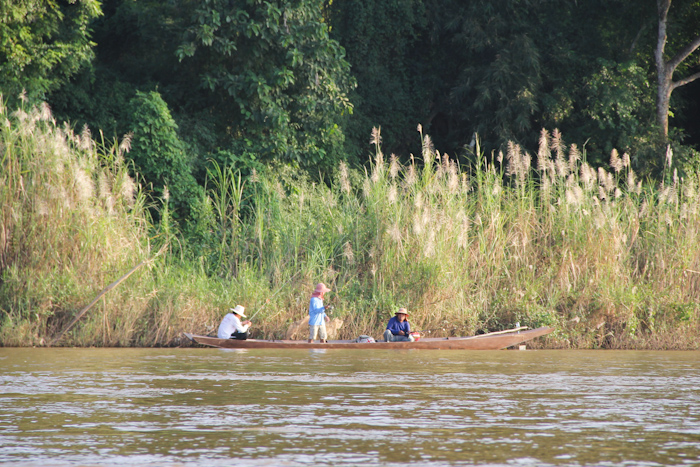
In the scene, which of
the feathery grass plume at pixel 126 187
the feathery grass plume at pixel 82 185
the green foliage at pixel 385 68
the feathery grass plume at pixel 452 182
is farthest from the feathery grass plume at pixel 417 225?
the green foliage at pixel 385 68

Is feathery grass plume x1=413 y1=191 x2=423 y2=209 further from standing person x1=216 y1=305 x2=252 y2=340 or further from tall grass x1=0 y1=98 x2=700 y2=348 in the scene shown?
standing person x1=216 y1=305 x2=252 y2=340

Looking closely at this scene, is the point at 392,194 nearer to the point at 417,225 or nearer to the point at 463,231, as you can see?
the point at 417,225

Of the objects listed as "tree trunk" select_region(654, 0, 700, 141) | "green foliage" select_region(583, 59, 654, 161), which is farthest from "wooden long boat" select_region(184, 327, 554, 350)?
"tree trunk" select_region(654, 0, 700, 141)

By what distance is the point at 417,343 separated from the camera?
42.1 feet

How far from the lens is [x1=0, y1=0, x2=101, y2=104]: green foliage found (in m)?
16.7

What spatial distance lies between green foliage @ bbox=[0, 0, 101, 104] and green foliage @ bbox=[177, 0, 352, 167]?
2.01 meters

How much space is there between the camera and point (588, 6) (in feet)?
73.8

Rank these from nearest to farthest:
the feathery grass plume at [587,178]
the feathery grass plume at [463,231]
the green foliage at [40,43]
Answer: the feathery grass plume at [463,231], the feathery grass plume at [587,178], the green foliage at [40,43]

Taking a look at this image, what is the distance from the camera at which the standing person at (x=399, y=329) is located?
1294 centimetres

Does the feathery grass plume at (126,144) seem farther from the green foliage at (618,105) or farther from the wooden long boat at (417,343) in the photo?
the green foliage at (618,105)

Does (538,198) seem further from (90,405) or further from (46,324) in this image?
(90,405)

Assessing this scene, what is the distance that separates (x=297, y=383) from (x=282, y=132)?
36.7 feet

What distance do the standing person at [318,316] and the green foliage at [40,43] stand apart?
724 centimetres

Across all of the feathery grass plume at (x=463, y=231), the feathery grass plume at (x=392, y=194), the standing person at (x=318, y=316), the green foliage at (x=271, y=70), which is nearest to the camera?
the standing person at (x=318, y=316)
